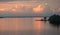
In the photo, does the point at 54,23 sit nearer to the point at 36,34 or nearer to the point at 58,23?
the point at 58,23

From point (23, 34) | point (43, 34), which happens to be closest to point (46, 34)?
point (43, 34)

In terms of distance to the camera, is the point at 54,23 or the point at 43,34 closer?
the point at 43,34

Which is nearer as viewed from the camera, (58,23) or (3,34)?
(3,34)

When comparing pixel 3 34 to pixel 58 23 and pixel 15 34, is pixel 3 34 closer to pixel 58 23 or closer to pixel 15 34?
pixel 15 34

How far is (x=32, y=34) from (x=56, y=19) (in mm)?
6795

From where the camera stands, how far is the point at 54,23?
89.2 ft

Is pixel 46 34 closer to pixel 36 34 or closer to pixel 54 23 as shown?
pixel 36 34

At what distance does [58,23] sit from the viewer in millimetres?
27250

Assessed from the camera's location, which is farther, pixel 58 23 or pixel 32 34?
pixel 58 23

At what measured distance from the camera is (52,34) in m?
19.8

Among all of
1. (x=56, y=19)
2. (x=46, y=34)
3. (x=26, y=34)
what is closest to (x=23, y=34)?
(x=26, y=34)

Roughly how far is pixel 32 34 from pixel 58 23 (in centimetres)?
754

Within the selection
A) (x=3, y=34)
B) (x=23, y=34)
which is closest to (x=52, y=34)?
(x=23, y=34)

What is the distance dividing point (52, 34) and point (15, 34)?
7.33 feet
